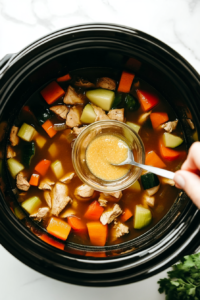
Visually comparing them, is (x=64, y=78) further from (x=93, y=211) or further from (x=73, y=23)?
(x=93, y=211)

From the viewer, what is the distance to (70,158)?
212cm

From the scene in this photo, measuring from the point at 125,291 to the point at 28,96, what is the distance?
1.67 metres

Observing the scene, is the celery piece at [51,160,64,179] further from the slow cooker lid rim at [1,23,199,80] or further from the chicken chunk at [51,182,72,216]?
the slow cooker lid rim at [1,23,199,80]

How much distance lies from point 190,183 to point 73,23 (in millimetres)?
1554

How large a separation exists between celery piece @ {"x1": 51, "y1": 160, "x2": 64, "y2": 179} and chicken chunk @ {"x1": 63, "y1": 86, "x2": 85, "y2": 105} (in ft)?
1.55

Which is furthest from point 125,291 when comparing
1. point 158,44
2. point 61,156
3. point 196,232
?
point 158,44

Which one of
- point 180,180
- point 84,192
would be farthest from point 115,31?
point 84,192

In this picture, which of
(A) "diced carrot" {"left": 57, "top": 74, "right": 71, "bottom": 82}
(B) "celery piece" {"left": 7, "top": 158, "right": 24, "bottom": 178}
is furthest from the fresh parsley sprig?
(A) "diced carrot" {"left": 57, "top": 74, "right": 71, "bottom": 82}

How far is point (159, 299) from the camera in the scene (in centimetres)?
207

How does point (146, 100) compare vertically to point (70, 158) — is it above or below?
above

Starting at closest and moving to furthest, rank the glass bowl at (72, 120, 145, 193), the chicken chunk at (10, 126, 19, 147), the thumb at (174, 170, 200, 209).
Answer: the thumb at (174, 170, 200, 209)
the glass bowl at (72, 120, 145, 193)
the chicken chunk at (10, 126, 19, 147)

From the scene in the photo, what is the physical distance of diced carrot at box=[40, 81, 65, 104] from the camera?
2.11 meters

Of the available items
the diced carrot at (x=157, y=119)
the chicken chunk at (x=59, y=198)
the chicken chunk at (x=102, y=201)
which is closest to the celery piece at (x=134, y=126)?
the diced carrot at (x=157, y=119)

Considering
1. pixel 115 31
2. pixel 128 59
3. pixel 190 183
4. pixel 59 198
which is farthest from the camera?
pixel 59 198
